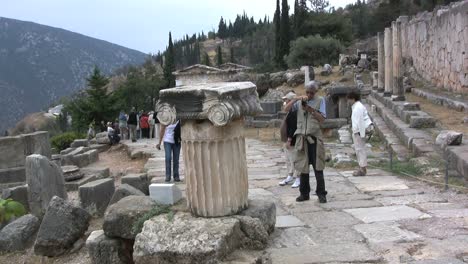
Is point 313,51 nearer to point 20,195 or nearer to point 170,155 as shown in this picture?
point 170,155

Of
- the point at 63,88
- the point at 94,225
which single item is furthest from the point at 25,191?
the point at 63,88

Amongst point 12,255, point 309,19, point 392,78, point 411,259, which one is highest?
point 309,19

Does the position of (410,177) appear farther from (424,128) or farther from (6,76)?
(6,76)

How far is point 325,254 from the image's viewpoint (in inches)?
190

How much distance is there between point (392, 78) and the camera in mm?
20703

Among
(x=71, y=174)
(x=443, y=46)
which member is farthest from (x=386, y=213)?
(x=443, y=46)

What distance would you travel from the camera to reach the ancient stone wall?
1689cm

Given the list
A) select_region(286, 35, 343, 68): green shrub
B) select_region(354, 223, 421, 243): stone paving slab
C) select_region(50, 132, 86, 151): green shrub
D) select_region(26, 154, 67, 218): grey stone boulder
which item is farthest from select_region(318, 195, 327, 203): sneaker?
select_region(286, 35, 343, 68): green shrub

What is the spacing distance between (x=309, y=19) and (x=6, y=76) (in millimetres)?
153340

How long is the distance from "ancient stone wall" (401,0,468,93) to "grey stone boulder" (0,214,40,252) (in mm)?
13762

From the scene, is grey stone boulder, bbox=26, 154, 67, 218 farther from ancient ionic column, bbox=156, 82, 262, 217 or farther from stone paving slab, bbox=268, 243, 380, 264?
stone paving slab, bbox=268, 243, 380, 264

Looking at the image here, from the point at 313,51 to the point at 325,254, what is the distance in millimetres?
39032

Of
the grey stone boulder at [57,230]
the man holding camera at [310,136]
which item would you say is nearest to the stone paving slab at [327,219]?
the man holding camera at [310,136]

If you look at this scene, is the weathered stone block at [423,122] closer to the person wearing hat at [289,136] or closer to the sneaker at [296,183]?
the person wearing hat at [289,136]
